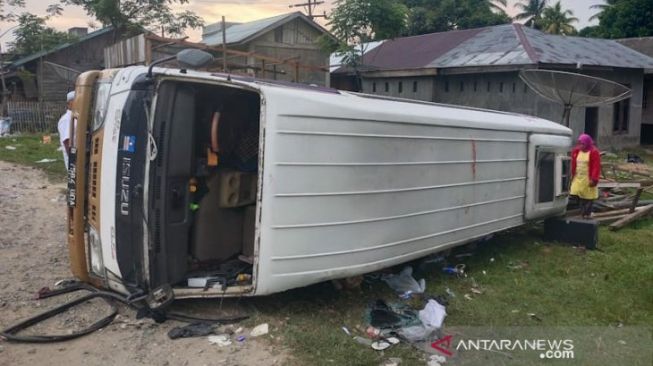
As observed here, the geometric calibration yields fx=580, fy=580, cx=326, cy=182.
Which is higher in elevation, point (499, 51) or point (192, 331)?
point (499, 51)

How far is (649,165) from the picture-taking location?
15.9m

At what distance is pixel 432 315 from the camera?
448 centimetres

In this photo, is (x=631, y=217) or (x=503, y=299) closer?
(x=503, y=299)

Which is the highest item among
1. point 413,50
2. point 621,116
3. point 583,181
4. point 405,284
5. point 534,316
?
point 413,50

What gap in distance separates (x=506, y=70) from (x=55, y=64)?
17453 mm

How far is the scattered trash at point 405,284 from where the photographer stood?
5148 millimetres

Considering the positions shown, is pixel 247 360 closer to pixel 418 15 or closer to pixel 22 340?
pixel 22 340

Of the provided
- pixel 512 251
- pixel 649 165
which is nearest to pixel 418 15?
pixel 649 165

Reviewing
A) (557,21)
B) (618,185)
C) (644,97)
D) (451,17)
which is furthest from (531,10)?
(618,185)

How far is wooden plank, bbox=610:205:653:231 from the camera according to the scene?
7859mm

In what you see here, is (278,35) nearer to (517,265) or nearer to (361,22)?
(361,22)

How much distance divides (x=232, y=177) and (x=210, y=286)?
895 millimetres

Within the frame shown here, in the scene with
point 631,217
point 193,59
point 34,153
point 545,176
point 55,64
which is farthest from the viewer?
point 55,64

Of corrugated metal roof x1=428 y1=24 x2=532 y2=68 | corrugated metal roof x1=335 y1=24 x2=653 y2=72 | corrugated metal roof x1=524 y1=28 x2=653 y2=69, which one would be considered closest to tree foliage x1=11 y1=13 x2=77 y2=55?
corrugated metal roof x1=335 y1=24 x2=653 y2=72
